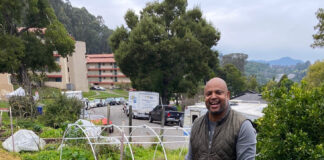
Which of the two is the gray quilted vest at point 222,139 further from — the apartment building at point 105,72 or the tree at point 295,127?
the apartment building at point 105,72

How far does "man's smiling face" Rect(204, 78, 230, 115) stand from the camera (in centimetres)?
201

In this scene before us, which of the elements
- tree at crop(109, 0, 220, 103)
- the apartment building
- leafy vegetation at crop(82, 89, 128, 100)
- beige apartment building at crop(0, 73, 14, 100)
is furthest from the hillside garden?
the apartment building

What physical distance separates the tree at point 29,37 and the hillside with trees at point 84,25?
152 ft

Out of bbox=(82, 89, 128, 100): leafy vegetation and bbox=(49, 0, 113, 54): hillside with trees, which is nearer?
bbox=(82, 89, 128, 100): leafy vegetation

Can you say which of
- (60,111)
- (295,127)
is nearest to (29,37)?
(60,111)

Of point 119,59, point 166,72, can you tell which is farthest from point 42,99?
point 166,72

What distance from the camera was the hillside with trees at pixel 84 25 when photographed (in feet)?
201

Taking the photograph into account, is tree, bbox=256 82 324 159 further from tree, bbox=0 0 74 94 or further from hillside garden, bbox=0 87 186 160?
tree, bbox=0 0 74 94

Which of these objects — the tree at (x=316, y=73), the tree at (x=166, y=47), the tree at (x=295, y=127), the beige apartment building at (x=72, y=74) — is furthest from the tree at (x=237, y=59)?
the tree at (x=295, y=127)

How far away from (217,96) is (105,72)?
61.9 meters

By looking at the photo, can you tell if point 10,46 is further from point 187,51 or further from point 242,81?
point 242,81

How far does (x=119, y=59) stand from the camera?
2267 centimetres

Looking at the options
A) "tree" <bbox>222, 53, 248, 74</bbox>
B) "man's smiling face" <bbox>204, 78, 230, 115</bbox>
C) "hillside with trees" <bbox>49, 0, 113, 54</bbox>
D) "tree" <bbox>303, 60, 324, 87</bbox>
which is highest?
"hillside with trees" <bbox>49, 0, 113, 54</bbox>

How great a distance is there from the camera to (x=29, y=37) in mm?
17031
